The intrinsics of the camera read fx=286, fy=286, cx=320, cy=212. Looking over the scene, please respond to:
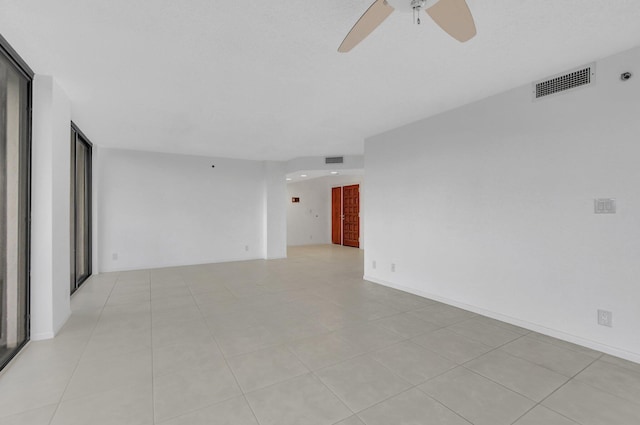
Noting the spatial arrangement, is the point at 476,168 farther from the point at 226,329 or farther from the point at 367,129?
the point at 226,329

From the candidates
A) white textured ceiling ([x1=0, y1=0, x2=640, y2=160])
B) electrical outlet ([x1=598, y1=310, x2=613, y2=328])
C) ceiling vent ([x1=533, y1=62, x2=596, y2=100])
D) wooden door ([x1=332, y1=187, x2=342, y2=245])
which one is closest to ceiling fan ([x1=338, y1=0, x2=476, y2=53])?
white textured ceiling ([x1=0, y1=0, x2=640, y2=160])

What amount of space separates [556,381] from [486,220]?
1691mm

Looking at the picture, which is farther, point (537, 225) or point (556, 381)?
point (537, 225)

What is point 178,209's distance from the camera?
630cm

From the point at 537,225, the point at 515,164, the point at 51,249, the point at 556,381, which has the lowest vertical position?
the point at 556,381

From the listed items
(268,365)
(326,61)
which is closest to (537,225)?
(326,61)

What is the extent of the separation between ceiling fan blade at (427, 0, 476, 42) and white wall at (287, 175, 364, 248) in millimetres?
8058

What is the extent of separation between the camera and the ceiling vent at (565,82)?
2.55 m

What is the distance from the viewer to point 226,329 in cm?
295

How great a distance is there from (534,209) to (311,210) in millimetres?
8007

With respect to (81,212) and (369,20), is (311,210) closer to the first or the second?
(81,212)

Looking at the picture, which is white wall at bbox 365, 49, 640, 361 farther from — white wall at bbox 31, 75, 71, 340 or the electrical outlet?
white wall at bbox 31, 75, 71, 340

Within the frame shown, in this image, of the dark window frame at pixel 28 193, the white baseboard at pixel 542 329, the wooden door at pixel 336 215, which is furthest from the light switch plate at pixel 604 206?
the wooden door at pixel 336 215

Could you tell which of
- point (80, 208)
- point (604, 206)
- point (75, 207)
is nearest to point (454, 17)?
point (604, 206)
